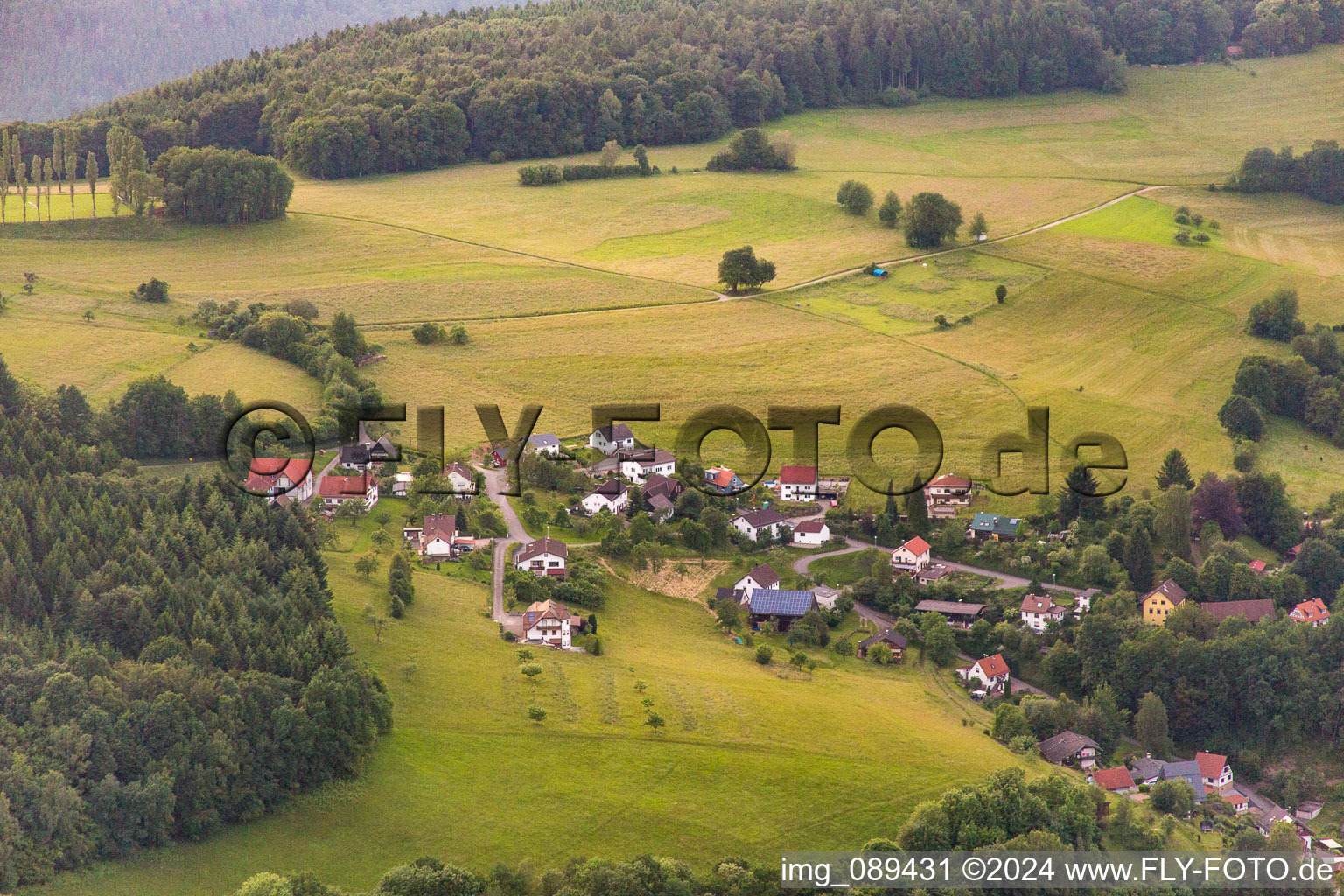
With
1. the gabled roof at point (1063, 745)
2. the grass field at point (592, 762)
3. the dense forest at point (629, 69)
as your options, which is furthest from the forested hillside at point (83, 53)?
the gabled roof at point (1063, 745)

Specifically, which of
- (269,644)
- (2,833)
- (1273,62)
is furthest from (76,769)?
(1273,62)

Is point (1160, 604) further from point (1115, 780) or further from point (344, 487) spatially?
point (344, 487)

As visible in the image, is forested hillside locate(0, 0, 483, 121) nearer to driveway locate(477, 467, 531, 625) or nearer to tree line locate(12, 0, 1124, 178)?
tree line locate(12, 0, 1124, 178)

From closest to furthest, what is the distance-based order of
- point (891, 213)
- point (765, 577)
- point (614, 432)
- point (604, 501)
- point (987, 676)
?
point (987, 676) < point (765, 577) < point (604, 501) < point (614, 432) < point (891, 213)

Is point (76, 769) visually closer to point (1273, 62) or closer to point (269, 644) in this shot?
point (269, 644)

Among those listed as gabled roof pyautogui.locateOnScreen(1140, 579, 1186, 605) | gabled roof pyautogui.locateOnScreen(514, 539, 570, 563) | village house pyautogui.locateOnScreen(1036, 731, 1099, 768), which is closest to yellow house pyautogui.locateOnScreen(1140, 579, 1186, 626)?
gabled roof pyautogui.locateOnScreen(1140, 579, 1186, 605)

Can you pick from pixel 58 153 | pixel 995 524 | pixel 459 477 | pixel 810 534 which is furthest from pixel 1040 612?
pixel 58 153

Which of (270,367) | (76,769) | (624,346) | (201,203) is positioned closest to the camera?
(76,769)
